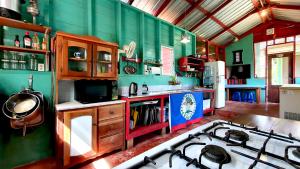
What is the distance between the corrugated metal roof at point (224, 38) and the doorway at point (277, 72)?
2040 mm

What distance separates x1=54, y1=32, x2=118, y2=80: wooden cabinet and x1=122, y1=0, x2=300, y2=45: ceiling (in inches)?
73.8

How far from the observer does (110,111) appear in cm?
226

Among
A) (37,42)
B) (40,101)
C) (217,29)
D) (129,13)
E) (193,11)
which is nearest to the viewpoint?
(40,101)

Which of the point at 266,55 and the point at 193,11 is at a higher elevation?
the point at 193,11

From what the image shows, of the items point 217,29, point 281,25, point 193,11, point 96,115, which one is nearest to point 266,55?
point 281,25

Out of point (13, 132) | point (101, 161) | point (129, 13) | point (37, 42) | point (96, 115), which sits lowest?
point (101, 161)

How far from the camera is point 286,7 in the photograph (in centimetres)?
→ 528

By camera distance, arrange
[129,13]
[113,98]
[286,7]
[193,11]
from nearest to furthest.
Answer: [113,98] < [129,13] < [193,11] < [286,7]

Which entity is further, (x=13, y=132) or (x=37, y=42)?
(x=37, y=42)

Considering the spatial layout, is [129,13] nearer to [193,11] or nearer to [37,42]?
[37,42]

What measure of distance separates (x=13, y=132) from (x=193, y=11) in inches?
210

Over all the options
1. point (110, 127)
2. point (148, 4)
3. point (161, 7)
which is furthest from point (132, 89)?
point (161, 7)

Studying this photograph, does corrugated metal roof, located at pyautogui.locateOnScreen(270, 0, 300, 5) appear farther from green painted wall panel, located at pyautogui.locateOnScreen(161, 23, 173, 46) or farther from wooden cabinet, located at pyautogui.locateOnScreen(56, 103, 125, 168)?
wooden cabinet, located at pyautogui.locateOnScreen(56, 103, 125, 168)

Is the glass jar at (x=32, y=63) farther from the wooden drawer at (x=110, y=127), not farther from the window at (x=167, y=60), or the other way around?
the window at (x=167, y=60)
